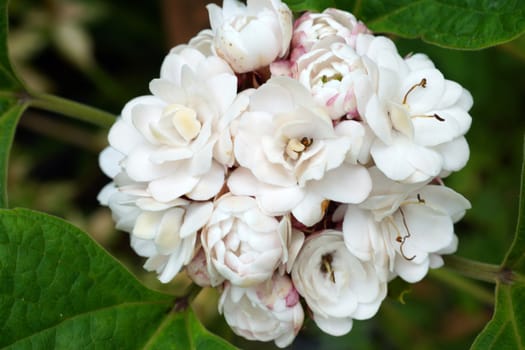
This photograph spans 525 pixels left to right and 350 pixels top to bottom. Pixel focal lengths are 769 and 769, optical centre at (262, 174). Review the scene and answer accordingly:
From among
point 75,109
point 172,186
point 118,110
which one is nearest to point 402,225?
point 172,186

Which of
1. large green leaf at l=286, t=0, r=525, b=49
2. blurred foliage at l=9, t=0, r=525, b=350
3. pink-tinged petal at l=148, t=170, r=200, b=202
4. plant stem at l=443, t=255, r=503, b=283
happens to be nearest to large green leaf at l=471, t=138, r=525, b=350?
plant stem at l=443, t=255, r=503, b=283

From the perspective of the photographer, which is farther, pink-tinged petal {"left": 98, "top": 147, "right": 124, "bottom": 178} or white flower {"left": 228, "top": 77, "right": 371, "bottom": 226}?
pink-tinged petal {"left": 98, "top": 147, "right": 124, "bottom": 178}

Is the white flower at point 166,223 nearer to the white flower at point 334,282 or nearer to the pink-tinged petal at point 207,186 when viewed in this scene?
the pink-tinged petal at point 207,186

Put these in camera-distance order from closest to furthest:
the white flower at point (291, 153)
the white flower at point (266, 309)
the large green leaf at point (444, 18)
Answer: the white flower at point (291, 153)
the white flower at point (266, 309)
the large green leaf at point (444, 18)

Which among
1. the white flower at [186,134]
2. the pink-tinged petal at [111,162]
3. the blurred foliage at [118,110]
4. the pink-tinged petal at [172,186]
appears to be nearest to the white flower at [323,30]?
the white flower at [186,134]

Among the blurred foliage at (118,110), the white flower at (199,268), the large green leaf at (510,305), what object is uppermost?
the white flower at (199,268)

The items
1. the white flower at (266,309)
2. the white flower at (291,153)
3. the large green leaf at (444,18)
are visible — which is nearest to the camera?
the white flower at (291,153)

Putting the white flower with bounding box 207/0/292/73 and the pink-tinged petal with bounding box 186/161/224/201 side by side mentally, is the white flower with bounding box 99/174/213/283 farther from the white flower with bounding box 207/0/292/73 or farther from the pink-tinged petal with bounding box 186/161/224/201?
the white flower with bounding box 207/0/292/73
